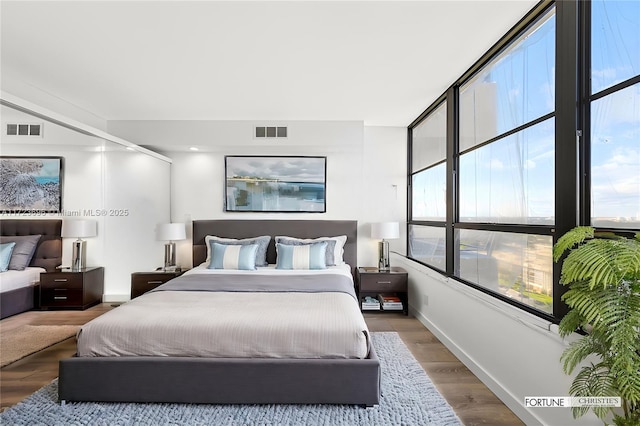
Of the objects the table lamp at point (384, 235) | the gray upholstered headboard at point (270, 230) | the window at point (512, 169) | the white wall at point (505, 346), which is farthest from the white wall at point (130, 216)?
the window at point (512, 169)

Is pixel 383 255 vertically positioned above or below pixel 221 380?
above

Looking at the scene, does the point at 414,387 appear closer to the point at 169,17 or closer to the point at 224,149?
the point at 169,17

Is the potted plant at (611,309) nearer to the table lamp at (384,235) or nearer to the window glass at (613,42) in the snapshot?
the window glass at (613,42)

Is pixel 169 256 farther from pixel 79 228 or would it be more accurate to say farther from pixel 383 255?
pixel 383 255

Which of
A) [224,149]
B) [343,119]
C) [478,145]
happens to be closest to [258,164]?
[224,149]

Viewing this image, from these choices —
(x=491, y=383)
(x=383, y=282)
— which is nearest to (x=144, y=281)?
(x=383, y=282)

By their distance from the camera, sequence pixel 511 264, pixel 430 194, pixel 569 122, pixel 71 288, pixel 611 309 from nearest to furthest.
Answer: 1. pixel 611 309
2. pixel 569 122
3. pixel 511 264
4. pixel 71 288
5. pixel 430 194

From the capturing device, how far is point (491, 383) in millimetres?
2322

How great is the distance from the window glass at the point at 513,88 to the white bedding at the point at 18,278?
396cm

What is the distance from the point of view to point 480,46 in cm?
251

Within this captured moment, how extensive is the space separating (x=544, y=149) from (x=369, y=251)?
2.91 meters

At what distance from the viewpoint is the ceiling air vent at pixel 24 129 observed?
2.30 meters

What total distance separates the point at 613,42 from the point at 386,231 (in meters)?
2.98

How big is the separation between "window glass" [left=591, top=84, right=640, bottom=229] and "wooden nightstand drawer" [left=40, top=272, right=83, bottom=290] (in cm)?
440
